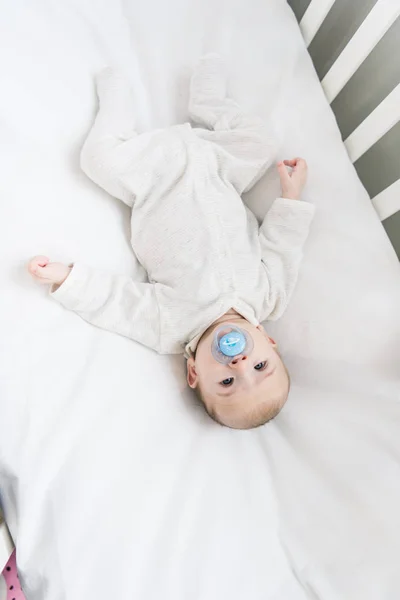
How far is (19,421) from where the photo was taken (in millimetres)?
732

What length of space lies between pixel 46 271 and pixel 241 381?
0.35 m

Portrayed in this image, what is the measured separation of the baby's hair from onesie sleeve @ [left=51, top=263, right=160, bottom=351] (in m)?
0.14

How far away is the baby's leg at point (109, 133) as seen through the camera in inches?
34.5

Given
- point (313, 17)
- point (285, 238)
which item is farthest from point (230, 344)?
point (313, 17)

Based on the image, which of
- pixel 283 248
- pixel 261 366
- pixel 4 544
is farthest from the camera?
pixel 283 248

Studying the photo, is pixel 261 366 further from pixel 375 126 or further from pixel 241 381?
pixel 375 126

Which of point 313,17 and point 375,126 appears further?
point 313,17

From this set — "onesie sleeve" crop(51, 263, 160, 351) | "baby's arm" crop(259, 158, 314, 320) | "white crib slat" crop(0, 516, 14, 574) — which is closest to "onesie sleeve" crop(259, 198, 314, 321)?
"baby's arm" crop(259, 158, 314, 320)

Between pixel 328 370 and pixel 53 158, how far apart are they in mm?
611

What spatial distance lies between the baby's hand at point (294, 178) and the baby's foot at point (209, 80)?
0.19 m

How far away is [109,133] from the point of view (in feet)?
2.91

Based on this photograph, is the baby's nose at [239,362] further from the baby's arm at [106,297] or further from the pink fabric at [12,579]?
the pink fabric at [12,579]

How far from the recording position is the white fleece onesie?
86 centimetres

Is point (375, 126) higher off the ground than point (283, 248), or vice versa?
point (375, 126)
